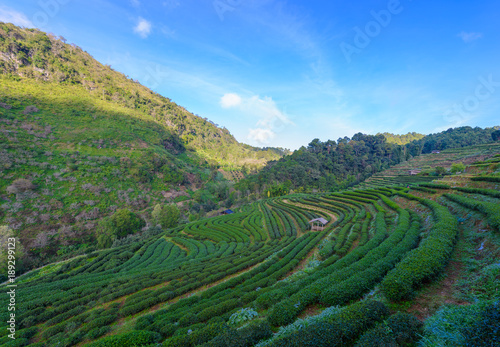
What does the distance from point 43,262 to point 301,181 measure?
8812 cm

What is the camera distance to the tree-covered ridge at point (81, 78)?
87.9m

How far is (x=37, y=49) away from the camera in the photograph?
96750mm

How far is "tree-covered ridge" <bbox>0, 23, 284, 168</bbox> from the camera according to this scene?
8794cm

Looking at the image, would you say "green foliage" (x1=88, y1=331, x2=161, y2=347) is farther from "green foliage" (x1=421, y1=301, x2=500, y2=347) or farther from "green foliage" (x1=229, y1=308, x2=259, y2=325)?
"green foliage" (x1=421, y1=301, x2=500, y2=347)

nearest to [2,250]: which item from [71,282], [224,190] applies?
[71,282]

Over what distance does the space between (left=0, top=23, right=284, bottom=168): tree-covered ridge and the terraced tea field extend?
368 feet

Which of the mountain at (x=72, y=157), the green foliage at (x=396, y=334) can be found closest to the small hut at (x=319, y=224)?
the green foliage at (x=396, y=334)

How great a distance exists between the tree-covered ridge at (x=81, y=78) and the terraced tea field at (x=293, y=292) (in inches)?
4420

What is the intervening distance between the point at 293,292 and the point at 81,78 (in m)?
161

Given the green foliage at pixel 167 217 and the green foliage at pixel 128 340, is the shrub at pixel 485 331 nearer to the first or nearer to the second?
the green foliage at pixel 128 340

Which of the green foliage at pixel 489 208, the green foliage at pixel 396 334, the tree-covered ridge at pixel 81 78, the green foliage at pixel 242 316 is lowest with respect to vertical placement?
the green foliage at pixel 242 316

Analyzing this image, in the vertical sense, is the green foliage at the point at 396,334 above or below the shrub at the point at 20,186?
above

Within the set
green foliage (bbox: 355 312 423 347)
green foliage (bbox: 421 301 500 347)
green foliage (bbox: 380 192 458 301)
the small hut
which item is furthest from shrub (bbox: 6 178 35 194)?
green foliage (bbox: 421 301 500 347)

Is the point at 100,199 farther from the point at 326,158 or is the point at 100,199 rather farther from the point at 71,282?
the point at 326,158
